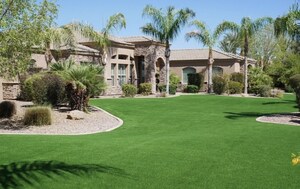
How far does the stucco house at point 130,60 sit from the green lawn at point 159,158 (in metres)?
12.6

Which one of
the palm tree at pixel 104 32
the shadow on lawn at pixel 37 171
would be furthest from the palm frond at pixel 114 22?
the shadow on lawn at pixel 37 171

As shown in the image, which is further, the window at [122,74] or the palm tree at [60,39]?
the window at [122,74]

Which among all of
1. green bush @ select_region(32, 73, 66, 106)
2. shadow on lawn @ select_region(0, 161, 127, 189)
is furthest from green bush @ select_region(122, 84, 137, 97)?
shadow on lawn @ select_region(0, 161, 127, 189)

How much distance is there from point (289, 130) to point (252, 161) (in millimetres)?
6017

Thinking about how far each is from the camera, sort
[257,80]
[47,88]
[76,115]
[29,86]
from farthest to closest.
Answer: [257,80], [29,86], [47,88], [76,115]

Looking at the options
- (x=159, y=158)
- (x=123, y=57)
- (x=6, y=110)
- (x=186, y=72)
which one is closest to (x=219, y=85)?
(x=123, y=57)

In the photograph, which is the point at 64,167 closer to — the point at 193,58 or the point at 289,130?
the point at 289,130

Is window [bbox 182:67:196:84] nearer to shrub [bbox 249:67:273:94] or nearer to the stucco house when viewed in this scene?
the stucco house

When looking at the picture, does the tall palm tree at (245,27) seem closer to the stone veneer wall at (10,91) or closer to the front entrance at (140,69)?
the front entrance at (140,69)

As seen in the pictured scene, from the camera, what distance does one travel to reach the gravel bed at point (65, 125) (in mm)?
14687

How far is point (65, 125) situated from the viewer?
16203 mm

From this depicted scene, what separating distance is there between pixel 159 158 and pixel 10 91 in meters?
17.2

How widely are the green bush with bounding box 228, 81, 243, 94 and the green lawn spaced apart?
19715 millimetres

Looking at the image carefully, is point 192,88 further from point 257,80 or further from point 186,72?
point 257,80
